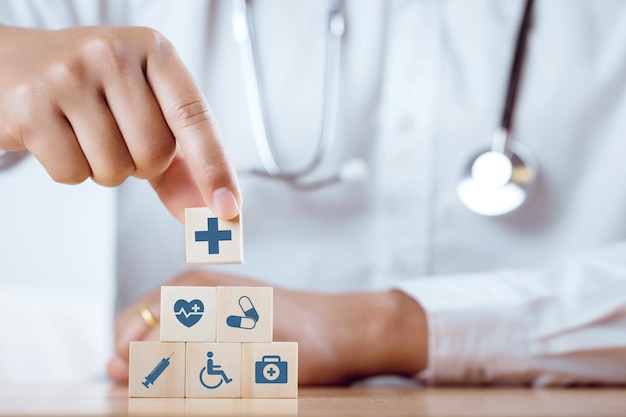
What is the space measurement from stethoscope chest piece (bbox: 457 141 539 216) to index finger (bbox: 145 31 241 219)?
66 centimetres

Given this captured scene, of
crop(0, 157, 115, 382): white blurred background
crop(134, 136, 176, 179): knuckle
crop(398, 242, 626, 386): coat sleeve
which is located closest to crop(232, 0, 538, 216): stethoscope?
crop(398, 242, 626, 386): coat sleeve

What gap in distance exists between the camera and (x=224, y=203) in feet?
2.50

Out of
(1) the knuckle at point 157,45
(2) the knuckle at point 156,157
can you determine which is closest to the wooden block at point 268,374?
(2) the knuckle at point 156,157

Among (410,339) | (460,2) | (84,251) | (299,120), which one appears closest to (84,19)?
(299,120)

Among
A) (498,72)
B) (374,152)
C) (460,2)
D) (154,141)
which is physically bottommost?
(154,141)

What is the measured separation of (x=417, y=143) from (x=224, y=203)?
72 centimetres

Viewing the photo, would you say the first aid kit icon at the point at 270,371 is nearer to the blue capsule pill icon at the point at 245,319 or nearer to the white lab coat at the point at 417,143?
the blue capsule pill icon at the point at 245,319

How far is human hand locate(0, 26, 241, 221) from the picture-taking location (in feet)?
2.53

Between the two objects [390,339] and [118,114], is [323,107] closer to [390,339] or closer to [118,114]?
[390,339]

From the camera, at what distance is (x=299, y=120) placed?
4.83 feet

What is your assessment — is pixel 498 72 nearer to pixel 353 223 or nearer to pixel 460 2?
pixel 460 2

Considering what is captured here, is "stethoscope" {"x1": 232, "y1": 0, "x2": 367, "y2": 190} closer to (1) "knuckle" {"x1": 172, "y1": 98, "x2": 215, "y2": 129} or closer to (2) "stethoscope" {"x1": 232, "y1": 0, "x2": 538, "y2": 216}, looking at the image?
(2) "stethoscope" {"x1": 232, "y1": 0, "x2": 538, "y2": 216}

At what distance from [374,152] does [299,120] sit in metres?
0.16

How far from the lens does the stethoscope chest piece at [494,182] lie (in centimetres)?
132
